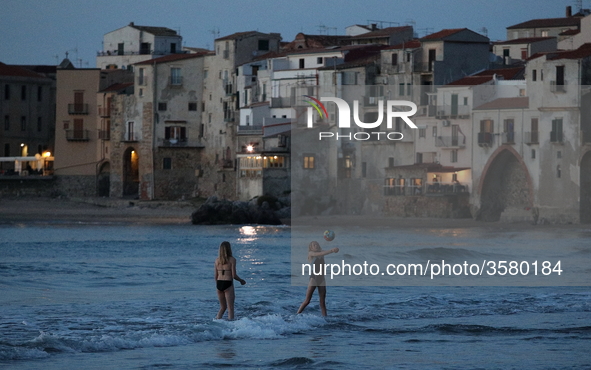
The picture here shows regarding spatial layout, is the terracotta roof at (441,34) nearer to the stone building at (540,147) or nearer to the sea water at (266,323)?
the stone building at (540,147)

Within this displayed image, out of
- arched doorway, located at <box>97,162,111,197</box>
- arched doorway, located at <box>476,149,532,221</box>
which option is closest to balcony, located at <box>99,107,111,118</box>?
arched doorway, located at <box>97,162,111,197</box>

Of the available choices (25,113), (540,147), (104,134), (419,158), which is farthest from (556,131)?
(25,113)

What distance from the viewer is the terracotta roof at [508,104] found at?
172ft

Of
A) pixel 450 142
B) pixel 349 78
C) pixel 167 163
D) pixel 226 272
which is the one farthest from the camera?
pixel 167 163

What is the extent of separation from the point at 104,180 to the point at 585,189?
35.7 m

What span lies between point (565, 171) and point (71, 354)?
3803cm

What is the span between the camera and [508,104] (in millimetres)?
53031

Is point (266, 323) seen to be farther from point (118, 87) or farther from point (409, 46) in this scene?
point (118, 87)

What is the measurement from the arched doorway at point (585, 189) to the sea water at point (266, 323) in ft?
71.2

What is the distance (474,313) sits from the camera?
19641 mm

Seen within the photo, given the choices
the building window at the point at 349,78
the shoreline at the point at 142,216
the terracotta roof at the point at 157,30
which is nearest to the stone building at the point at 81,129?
the shoreline at the point at 142,216

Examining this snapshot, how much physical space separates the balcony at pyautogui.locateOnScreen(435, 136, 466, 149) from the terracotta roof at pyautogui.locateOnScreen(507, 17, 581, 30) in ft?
73.3

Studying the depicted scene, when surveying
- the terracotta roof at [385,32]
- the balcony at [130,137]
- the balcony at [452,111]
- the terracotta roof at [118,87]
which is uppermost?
the terracotta roof at [385,32]

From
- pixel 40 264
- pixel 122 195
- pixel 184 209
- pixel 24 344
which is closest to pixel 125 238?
pixel 40 264
